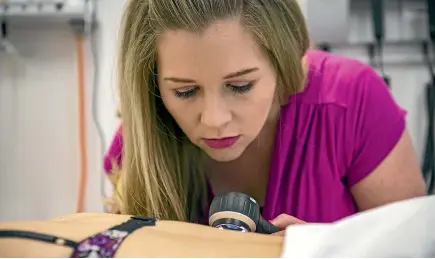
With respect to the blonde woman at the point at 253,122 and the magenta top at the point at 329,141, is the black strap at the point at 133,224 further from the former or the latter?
the magenta top at the point at 329,141

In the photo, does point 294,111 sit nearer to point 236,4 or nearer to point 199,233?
point 236,4

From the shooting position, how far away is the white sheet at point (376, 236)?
1.36ft

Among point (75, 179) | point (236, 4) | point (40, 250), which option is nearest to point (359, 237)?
point (40, 250)

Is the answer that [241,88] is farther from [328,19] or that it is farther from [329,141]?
[328,19]

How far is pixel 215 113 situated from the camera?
2.40ft

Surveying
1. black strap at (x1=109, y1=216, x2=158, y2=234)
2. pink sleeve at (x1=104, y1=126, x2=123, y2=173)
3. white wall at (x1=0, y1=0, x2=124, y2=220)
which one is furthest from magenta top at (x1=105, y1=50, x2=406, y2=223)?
white wall at (x1=0, y1=0, x2=124, y2=220)

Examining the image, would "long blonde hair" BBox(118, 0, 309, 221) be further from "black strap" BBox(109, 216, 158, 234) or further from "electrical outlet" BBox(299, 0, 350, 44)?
"electrical outlet" BBox(299, 0, 350, 44)

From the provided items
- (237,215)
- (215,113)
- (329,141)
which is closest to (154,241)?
(237,215)

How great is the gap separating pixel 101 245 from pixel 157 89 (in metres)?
0.47

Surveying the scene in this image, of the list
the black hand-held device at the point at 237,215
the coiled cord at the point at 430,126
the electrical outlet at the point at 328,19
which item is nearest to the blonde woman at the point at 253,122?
the black hand-held device at the point at 237,215

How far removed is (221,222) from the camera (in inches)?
22.2

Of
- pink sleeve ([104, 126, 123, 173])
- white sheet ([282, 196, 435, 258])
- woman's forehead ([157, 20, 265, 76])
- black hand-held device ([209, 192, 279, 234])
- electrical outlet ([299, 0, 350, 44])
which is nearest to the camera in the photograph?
white sheet ([282, 196, 435, 258])

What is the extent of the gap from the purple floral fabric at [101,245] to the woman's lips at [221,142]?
388 mm

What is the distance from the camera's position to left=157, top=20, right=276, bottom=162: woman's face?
717 mm
